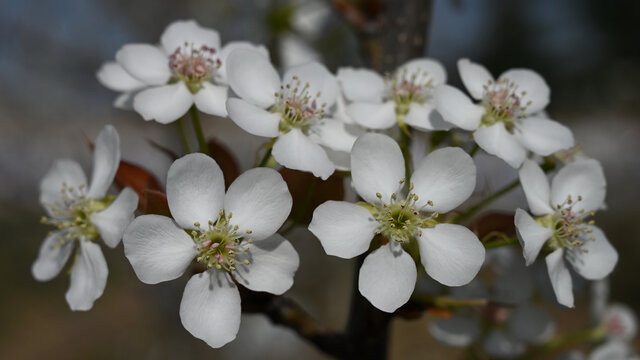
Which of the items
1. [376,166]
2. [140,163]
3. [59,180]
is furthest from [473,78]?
[140,163]

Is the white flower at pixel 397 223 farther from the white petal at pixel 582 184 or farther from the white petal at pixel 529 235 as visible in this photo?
the white petal at pixel 582 184

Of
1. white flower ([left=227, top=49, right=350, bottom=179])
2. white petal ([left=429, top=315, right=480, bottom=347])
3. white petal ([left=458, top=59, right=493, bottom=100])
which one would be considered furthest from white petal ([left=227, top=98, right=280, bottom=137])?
white petal ([left=429, top=315, right=480, bottom=347])

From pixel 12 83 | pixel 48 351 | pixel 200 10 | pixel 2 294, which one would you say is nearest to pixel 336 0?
pixel 200 10

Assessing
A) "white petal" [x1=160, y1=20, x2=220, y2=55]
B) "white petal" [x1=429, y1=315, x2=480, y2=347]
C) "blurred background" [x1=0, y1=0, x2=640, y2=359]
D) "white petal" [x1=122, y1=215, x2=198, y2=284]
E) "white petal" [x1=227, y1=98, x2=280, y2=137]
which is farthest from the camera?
"blurred background" [x1=0, y1=0, x2=640, y2=359]

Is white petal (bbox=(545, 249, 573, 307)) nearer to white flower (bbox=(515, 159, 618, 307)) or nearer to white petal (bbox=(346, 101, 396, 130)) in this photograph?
white flower (bbox=(515, 159, 618, 307))

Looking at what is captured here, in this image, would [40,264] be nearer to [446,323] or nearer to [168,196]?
[168,196]

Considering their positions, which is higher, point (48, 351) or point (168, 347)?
point (168, 347)
